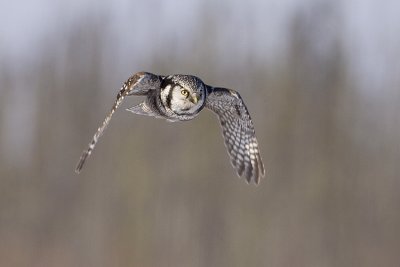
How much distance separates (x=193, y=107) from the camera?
8.79 m

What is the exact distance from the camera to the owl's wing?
1033 centimetres

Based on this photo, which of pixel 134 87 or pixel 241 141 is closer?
pixel 134 87

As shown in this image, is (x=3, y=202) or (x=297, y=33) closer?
(x=297, y=33)

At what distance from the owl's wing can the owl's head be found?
51.2 inches

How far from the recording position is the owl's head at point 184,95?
878 centimetres

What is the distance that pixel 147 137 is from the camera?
88.6ft

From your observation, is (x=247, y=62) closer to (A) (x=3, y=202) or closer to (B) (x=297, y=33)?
(B) (x=297, y=33)

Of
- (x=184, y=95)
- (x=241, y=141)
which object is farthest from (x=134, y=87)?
(x=241, y=141)

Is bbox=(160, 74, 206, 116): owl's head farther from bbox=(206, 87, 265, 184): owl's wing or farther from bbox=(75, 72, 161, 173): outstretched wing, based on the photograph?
bbox=(206, 87, 265, 184): owl's wing

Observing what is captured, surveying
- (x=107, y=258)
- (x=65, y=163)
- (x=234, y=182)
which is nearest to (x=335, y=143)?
(x=234, y=182)

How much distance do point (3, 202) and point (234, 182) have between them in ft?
21.5

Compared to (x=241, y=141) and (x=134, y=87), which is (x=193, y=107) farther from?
(x=241, y=141)

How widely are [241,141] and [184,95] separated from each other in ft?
5.97

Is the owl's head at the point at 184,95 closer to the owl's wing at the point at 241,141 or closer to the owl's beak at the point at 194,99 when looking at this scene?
the owl's beak at the point at 194,99
